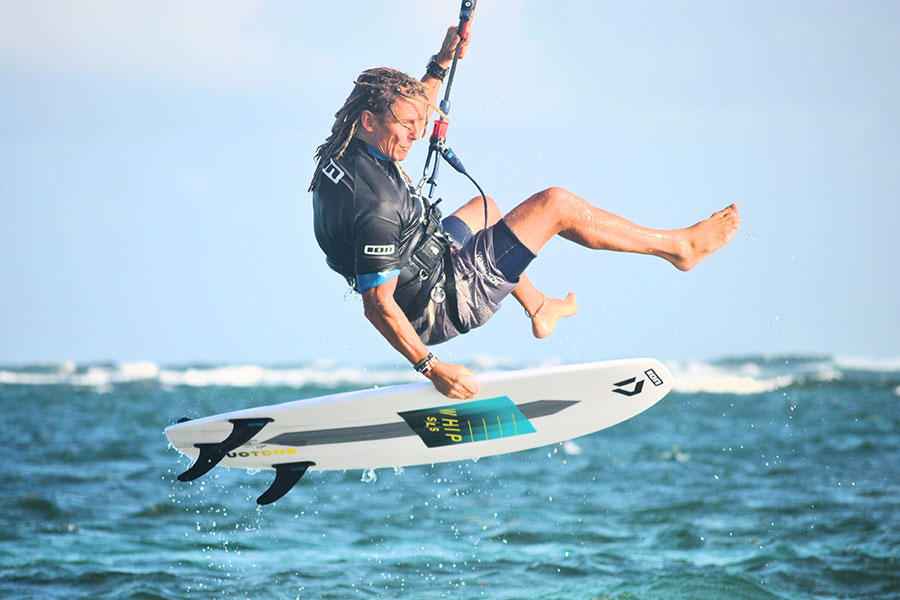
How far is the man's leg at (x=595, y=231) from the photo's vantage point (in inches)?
192

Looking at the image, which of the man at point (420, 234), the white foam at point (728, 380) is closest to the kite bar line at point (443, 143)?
the man at point (420, 234)

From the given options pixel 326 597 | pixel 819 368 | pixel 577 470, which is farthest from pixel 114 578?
pixel 819 368

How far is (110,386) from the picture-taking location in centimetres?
5066

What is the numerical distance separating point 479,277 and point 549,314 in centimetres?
84

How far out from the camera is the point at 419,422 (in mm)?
5859

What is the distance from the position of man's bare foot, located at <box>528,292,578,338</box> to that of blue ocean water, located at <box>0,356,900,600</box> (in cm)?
138

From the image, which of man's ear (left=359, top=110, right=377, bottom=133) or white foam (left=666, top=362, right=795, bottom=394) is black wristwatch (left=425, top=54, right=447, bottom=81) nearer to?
man's ear (left=359, top=110, right=377, bottom=133)

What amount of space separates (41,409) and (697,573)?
2929cm

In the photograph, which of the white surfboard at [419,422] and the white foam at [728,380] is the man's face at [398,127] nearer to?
the white surfboard at [419,422]

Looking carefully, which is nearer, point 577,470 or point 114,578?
point 114,578

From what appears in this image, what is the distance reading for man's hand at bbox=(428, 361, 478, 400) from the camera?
4871 mm

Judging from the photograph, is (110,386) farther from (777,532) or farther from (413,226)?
(413,226)

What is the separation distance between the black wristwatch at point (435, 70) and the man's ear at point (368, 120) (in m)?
0.81

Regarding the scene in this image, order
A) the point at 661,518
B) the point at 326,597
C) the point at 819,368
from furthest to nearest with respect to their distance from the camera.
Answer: the point at 819,368, the point at 661,518, the point at 326,597
